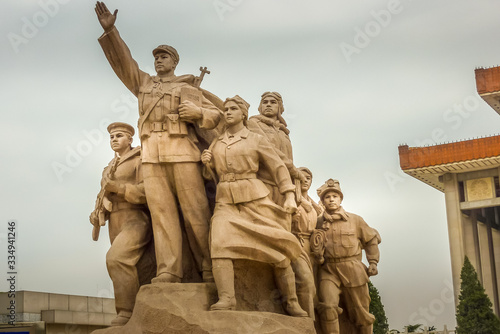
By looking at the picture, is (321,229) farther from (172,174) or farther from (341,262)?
(172,174)

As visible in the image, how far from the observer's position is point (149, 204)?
720 cm

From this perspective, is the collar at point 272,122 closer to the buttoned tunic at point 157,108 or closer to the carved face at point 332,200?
the buttoned tunic at point 157,108

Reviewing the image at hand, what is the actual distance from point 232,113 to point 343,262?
2.34m

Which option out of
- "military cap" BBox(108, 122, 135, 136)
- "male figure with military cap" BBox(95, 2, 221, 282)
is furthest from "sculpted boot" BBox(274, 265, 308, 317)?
"military cap" BBox(108, 122, 135, 136)

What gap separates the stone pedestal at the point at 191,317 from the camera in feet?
21.1

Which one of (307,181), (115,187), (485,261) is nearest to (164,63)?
(115,187)

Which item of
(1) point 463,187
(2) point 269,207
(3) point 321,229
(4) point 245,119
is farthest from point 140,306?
(1) point 463,187

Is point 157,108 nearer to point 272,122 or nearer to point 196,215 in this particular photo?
point 196,215

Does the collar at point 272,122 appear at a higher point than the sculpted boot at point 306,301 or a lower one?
higher

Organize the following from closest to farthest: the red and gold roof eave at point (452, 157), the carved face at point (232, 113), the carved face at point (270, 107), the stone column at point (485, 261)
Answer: the carved face at point (232, 113) → the carved face at point (270, 107) → the red and gold roof eave at point (452, 157) → the stone column at point (485, 261)

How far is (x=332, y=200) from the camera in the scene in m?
8.66

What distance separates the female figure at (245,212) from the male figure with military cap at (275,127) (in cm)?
33

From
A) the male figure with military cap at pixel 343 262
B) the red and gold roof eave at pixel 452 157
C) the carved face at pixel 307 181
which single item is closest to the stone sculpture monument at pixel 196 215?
the carved face at pixel 307 181

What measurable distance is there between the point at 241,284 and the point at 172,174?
1.23 m
